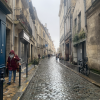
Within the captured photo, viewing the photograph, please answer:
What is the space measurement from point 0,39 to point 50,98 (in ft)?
12.7

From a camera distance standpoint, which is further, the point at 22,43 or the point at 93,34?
the point at 22,43

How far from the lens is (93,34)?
9992 mm

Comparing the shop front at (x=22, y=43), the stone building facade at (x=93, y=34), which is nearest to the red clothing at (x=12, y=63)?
the shop front at (x=22, y=43)

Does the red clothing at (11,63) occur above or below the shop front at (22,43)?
below

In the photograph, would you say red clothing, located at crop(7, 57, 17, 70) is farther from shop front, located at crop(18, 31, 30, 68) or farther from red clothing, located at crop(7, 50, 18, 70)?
shop front, located at crop(18, 31, 30, 68)

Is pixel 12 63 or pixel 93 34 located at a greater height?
pixel 93 34

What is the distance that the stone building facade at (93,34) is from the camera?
9172mm

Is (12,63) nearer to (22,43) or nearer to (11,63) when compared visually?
(11,63)

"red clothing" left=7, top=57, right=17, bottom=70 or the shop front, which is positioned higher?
the shop front

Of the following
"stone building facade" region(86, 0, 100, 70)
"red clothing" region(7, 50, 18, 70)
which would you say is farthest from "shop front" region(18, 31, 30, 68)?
"stone building facade" region(86, 0, 100, 70)

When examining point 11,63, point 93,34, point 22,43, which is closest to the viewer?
point 11,63

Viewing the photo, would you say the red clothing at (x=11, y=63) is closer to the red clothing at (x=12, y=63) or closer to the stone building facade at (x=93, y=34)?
the red clothing at (x=12, y=63)

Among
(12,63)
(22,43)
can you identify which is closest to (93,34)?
(12,63)

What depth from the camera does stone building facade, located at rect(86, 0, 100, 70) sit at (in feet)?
30.1
